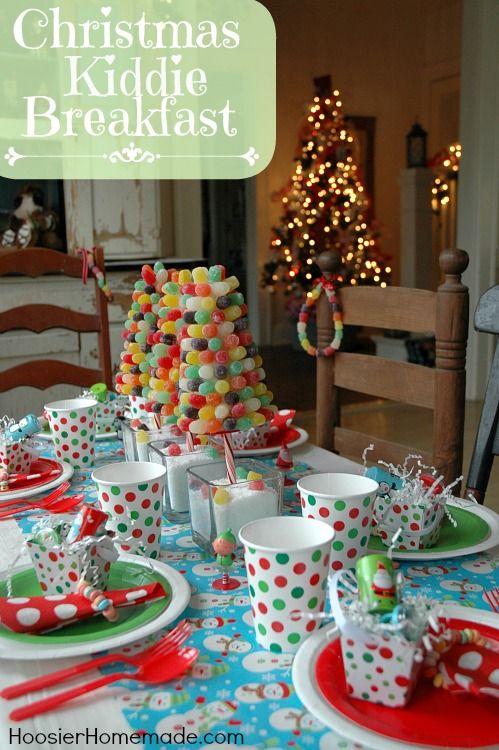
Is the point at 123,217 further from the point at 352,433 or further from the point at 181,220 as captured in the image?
the point at 352,433

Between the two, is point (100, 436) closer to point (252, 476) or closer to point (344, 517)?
point (252, 476)

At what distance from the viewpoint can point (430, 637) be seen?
0.62m

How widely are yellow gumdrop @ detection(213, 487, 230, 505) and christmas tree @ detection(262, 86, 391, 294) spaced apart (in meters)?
5.80

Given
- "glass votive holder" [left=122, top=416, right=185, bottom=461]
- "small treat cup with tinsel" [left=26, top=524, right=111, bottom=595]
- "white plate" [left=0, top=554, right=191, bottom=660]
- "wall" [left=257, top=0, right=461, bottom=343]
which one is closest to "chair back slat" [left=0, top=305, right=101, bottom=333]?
"glass votive holder" [left=122, top=416, right=185, bottom=461]

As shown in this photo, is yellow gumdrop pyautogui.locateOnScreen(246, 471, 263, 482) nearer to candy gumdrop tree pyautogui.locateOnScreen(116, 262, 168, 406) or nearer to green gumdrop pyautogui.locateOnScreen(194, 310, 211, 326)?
green gumdrop pyautogui.locateOnScreen(194, 310, 211, 326)

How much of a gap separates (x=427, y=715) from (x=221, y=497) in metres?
0.36

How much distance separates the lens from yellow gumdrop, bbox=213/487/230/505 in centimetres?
89

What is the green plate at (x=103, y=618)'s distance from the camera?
70 centimetres

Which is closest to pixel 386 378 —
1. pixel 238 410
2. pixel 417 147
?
pixel 238 410

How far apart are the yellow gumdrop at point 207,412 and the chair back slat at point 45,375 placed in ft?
3.48

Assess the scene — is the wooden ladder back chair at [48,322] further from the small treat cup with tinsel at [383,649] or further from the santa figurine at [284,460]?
the small treat cup with tinsel at [383,649]

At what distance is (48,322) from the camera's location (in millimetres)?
1942

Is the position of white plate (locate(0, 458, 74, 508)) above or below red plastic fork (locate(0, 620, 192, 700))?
above

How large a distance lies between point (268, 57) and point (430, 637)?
6365 mm
